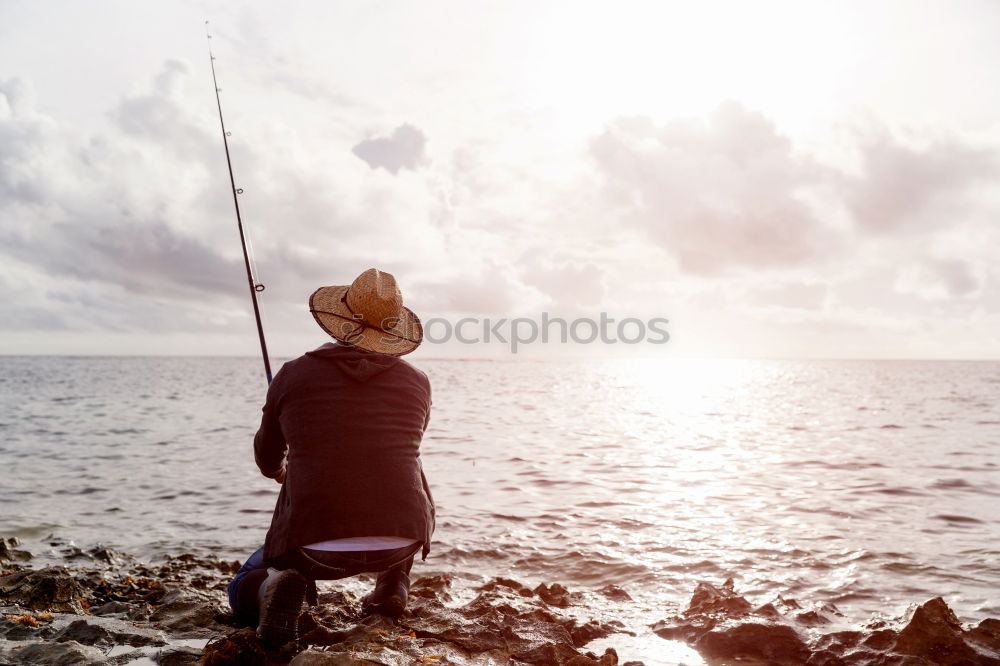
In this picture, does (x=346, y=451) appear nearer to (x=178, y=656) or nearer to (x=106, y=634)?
(x=178, y=656)

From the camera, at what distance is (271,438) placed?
3.85m

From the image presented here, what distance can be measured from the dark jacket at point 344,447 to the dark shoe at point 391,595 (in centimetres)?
84

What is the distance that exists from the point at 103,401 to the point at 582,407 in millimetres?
20532

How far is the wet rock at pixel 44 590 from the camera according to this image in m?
4.95

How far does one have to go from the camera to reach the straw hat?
382cm

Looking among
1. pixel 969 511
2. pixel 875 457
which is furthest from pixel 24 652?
pixel 875 457

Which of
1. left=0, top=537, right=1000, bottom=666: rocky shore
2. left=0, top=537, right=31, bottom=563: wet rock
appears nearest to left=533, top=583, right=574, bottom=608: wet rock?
left=0, top=537, right=1000, bottom=666: rocky shore

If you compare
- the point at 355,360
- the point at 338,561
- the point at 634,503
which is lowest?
the point at 634,503

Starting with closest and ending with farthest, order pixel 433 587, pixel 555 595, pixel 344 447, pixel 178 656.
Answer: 1. pixel 344 447
2. pixel 178 656
3. pixel 555 595
4. pixel 433 587

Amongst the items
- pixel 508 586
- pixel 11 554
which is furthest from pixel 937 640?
pixel 11 554

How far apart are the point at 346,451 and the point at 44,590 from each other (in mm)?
3292

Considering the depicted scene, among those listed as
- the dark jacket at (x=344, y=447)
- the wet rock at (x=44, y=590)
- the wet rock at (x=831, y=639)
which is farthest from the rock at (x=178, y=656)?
the wet rock at (x=831, y=639)

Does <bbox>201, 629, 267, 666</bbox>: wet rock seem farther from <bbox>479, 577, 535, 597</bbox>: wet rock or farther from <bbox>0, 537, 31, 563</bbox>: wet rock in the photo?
<bbox>0, 537, 31, 563</bbox>: wet rock

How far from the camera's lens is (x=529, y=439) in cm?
1612
